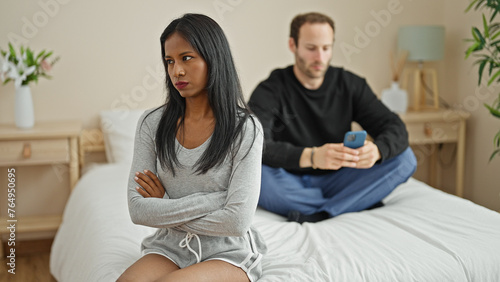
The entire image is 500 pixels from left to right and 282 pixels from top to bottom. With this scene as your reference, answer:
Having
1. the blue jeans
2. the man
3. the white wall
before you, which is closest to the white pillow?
the white wall

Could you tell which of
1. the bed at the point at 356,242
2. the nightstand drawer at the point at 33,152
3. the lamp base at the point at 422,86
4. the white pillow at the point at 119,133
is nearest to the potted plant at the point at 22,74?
the nightstand drawer at the point at 33,152

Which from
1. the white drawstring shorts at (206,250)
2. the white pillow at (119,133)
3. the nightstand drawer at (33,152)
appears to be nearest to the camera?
the white drawstring shorts at (206,250)

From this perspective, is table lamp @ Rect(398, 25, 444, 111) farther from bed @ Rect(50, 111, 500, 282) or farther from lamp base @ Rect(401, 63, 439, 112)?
bed @ Rect(50, 111, 500, 282)

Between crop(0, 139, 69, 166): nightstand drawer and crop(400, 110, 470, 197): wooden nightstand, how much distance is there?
1878mm

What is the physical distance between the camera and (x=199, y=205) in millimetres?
1331

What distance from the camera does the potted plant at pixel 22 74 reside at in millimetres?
2701

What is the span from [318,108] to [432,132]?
3.53 feet

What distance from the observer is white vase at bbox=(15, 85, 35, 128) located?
2732 mm

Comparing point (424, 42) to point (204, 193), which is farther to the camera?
point (424, 42)

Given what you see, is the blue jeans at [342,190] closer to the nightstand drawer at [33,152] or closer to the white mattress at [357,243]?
the white mattress at [357,243]

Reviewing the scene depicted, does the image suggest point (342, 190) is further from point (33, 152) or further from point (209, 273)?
point (33, 152)

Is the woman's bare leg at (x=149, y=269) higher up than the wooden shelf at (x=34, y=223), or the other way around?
the woman's bare leg at (x=149, y=269)

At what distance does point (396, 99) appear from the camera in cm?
323

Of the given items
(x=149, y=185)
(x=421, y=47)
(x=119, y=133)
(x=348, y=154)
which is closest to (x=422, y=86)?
(x=421, y=47)
